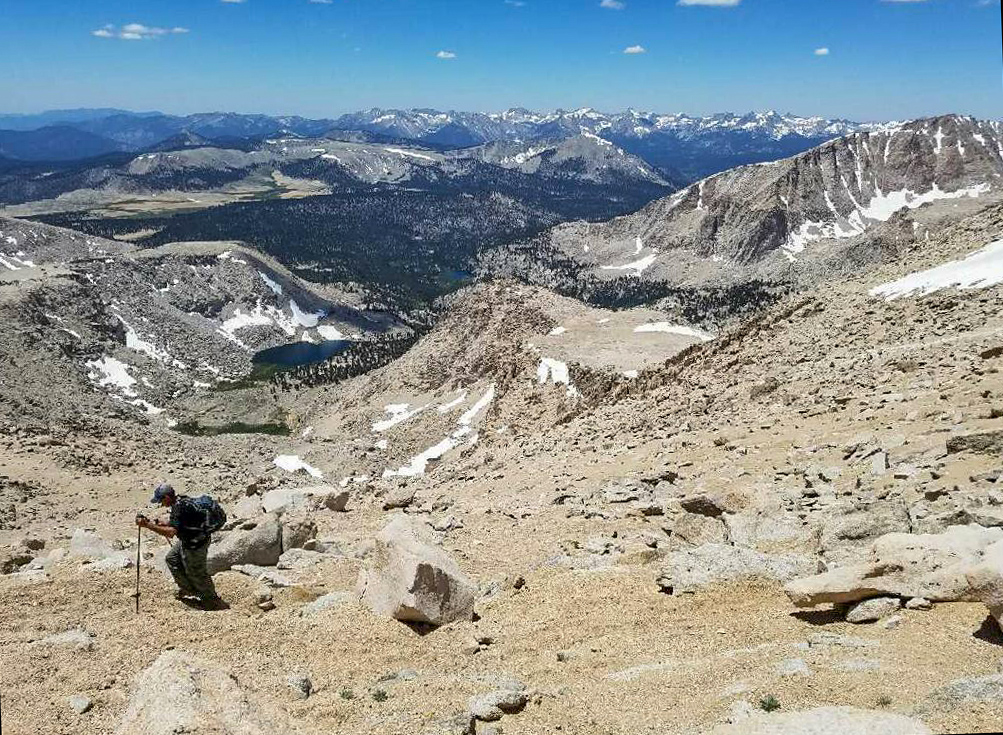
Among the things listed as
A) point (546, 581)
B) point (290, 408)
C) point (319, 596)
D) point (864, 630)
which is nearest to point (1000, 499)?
point (864, 630)

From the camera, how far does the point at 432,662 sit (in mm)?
12734

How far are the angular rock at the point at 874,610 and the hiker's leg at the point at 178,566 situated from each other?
13205 mm

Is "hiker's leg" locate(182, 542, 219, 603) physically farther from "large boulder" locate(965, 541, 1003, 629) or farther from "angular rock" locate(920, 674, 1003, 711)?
"large boulder" locate(965, 541, 1003, 629)

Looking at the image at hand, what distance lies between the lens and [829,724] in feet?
25.7

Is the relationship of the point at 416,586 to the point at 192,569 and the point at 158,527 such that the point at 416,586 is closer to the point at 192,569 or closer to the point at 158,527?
the point at 192,569

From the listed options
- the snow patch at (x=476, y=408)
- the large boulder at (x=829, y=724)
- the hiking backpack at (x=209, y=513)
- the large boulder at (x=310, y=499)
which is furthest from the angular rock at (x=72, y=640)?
the snow patch at (x=476, y=408)

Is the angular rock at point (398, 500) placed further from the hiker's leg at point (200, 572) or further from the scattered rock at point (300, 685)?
the scattered rock at point (300, 685)

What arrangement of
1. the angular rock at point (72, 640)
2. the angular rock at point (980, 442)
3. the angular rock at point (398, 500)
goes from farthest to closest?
the angular rock at point (398, 500) → the angular rock at point (980, 442) → the angular rock at point (72, 640)

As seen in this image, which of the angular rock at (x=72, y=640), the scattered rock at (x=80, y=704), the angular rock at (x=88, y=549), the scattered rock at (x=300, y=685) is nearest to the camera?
the scattered rock at (x=80, y=704)

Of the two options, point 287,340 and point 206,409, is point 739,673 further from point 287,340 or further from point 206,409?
point 287,340

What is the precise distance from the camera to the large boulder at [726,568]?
14.1m

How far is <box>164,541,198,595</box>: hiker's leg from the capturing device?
14891 mm

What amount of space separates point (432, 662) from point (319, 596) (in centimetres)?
478

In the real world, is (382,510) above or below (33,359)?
above
